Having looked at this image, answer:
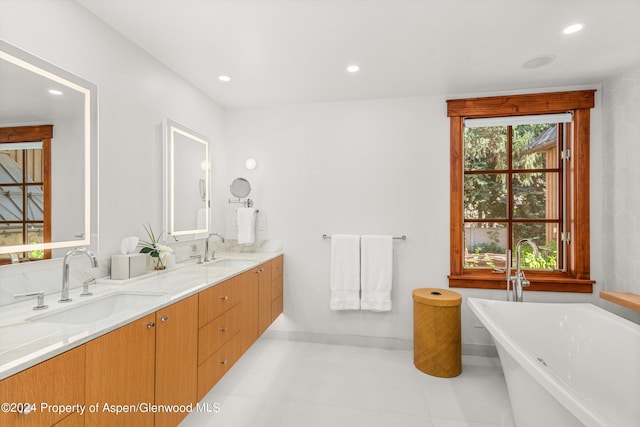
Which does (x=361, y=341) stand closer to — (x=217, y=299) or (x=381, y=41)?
(x=217, y=299)

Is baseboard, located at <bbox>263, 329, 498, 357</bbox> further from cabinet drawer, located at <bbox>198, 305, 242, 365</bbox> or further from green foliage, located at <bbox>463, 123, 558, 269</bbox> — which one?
cabinet drawer, located at <bbox>198, 305, 242, 365</bbox>

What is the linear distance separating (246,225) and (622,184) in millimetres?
3124

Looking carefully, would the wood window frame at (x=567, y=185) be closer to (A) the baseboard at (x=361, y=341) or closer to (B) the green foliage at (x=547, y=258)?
(B) the green foliage at (x=547, y=258)

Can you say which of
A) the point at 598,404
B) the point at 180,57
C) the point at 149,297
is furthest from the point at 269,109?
the point at 598,404

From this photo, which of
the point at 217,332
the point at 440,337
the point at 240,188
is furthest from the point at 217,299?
the point at 440,337

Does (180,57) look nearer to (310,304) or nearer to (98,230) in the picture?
(98,230)

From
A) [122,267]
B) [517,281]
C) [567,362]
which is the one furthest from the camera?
[517,281]

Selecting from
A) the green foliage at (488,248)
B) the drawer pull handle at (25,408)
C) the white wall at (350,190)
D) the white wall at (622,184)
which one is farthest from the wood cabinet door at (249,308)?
the white wall at (622,184)

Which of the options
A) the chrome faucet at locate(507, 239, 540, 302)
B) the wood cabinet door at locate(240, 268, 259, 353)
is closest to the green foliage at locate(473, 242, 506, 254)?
the chrome faucet at locate(507, 239, 540, 302)

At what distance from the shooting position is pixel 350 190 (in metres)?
2.95

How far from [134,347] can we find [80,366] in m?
0.23

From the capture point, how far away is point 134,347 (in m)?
1.18

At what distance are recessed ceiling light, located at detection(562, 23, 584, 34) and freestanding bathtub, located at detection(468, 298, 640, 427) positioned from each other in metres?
1.77

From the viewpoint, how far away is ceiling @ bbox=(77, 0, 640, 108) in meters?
1.60
